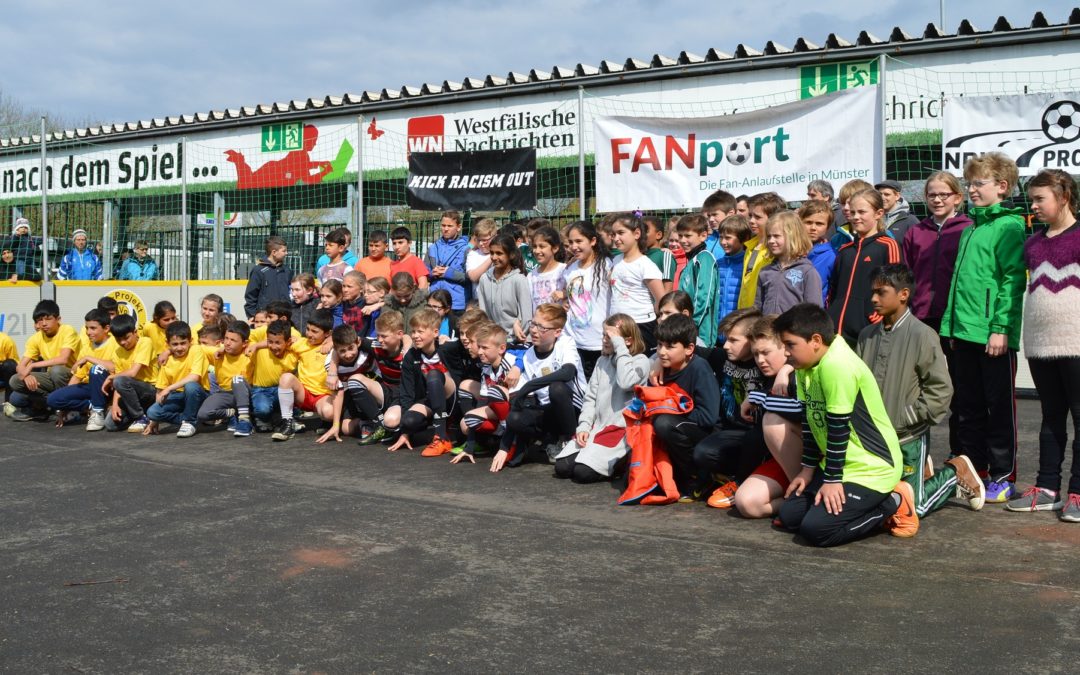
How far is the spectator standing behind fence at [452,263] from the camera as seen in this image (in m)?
10.4

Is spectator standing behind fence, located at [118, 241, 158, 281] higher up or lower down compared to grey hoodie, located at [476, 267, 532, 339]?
higher up

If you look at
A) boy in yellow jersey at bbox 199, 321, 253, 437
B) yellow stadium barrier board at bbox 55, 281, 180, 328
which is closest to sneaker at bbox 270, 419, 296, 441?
boy in yellow jersey at bbox 199, 321, 253, 437

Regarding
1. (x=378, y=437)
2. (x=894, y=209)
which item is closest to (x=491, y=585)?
(x=378, y=437)

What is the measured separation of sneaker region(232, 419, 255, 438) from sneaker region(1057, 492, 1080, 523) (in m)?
6.66

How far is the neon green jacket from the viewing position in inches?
238

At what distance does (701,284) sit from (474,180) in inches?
197

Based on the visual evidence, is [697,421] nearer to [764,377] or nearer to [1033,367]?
[764,377]

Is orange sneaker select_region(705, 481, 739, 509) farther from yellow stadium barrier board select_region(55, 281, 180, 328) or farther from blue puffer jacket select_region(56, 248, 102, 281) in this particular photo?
blue puffer jacket select_region(56, 248, 102, 281)

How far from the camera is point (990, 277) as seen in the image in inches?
242

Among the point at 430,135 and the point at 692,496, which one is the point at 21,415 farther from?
the point at 692,496

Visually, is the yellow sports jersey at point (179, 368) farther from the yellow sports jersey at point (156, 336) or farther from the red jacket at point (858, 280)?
the red jacket at point (858, 280)

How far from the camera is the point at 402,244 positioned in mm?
10609

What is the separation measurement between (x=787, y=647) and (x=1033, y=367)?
3032mm

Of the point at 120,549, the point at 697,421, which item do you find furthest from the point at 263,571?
the point at 697,421
